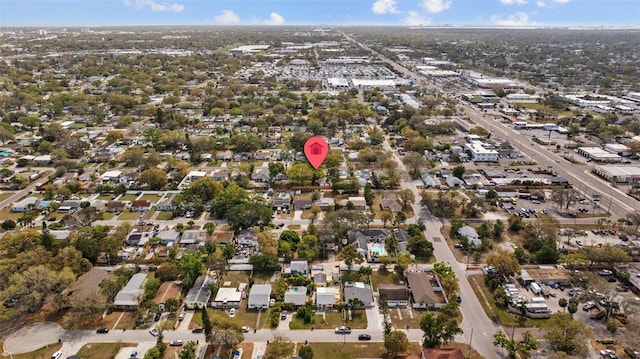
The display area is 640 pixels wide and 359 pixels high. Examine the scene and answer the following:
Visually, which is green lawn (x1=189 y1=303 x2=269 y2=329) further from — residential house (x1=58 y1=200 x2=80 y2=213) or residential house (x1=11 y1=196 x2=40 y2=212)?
residential house (x1=11 y1=196 x2=40 y2=212)

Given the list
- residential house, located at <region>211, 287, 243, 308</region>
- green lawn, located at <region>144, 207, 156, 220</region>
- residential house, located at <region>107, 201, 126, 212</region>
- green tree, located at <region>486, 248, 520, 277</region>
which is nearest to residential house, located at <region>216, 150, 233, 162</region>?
green lawn, located at <region>144, 207, 156, 220</region>

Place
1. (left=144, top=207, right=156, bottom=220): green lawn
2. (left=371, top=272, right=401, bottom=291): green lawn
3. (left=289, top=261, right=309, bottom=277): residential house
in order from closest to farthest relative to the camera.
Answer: (left=371, top=272, right=401, bottom=291): green lawn → (left=289, top=261, right=309, bottom=277): residential house → (left=144, top=207, right=156, bottom=220): green lawn

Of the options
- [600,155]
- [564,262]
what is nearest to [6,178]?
[564,262]

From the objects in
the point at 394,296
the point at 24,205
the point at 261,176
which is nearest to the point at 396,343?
the point at 394,296

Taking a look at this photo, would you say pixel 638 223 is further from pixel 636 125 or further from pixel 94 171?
pixel 94 171

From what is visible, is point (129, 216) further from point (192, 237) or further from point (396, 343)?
point (396, 343)

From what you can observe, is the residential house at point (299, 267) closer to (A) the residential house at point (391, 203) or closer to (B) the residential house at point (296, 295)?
(B) the residential house at point (296, 295)
